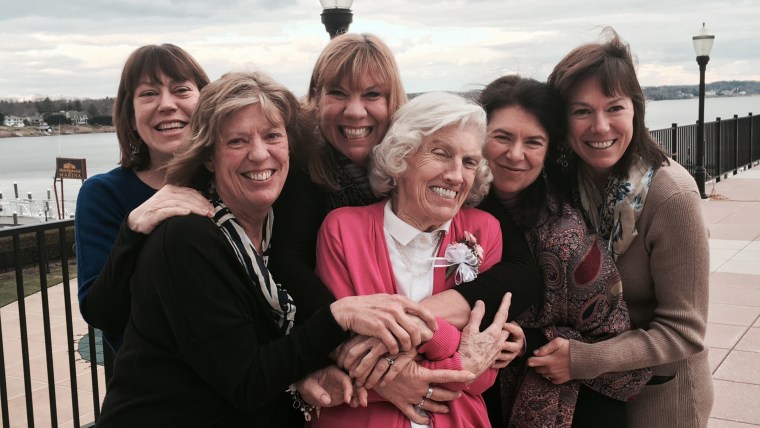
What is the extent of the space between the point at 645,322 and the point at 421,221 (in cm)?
101

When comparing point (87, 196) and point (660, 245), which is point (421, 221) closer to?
point (660, 245)

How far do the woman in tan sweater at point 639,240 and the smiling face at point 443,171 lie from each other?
1.82 feet

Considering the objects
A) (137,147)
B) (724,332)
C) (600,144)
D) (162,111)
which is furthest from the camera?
(724,332)

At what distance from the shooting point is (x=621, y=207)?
2.49 metres

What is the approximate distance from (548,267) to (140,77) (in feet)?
6.35

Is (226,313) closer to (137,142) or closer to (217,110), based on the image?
(217,110)

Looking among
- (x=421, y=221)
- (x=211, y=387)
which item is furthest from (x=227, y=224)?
(x=421, y=221)

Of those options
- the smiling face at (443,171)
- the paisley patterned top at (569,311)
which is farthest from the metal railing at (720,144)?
the smiling face at (443,171)

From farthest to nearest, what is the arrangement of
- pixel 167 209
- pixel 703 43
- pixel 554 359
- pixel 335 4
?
pixel 703 43, pixel 335 4, pixel 554 359, pixel 167 209

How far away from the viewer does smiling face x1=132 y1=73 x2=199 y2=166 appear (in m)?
2.89

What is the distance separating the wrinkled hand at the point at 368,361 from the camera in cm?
205

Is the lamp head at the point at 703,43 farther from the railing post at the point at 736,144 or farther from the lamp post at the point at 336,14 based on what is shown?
the lamp post at the point at 336,14

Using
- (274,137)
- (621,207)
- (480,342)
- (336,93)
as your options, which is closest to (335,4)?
(336,93)

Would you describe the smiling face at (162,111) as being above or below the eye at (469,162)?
above
